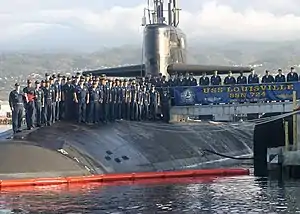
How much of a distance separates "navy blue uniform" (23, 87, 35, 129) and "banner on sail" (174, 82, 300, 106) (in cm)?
864

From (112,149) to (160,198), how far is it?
4603 millimetres

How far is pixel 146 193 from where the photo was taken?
1593 centimetres

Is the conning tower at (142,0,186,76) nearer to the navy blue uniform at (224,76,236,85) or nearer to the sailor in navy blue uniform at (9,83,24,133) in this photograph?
the navy blue uniform at (224,76,236,85)

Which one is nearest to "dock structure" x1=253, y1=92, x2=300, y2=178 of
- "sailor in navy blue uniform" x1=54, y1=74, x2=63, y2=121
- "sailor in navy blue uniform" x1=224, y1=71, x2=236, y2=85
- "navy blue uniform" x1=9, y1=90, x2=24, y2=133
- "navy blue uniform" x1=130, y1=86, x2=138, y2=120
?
"navy blue uniform" x1=130, y1=86, x2=138, y2=120

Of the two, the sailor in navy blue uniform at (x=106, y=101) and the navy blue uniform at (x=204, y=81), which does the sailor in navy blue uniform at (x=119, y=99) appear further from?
the navy blue uniform at (x=204, y=81)

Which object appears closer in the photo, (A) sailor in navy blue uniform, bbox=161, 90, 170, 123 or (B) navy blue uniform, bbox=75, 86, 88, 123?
(B) navy blue uniform, bbox=75, 86, 88, 123

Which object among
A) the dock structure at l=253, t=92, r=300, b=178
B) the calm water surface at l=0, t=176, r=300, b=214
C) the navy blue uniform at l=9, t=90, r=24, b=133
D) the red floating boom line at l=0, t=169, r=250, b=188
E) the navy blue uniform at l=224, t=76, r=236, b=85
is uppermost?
the navy blue uniform at l=224, t=76, r=236, b=85

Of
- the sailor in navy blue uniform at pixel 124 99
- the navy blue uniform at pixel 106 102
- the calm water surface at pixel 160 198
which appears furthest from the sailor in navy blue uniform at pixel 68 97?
the calm water surface at pixel 160 198

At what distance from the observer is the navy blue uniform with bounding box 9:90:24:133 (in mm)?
19844

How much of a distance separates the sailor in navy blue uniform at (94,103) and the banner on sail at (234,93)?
597cm

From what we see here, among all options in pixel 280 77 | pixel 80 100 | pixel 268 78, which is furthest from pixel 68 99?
pixel 280 77

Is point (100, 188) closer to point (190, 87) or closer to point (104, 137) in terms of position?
point (104, 137)

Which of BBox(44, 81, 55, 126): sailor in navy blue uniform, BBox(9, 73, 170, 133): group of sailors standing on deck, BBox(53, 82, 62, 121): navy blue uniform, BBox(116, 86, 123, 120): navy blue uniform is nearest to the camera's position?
BBox(9, 73, 170, 133): group of sailors standing on deck

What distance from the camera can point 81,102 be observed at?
21.5m
